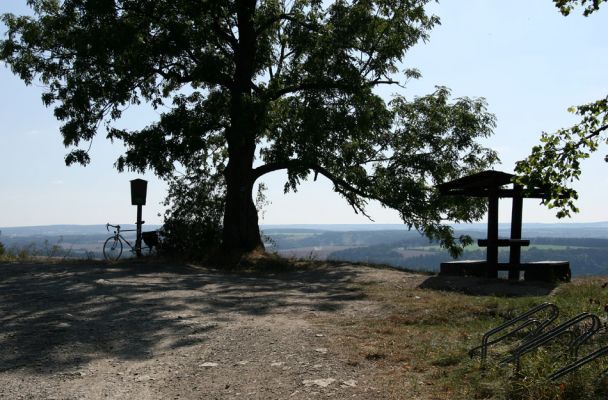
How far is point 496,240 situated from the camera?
1467 centimetres

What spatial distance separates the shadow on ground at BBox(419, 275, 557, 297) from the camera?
11.9 metres

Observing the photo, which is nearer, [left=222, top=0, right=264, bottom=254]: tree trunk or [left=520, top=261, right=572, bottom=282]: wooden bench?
[left=520, top=261, right=572, bottom=282]: wooden bench

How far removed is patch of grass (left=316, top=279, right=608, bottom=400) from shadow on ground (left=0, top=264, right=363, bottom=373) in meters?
1.73

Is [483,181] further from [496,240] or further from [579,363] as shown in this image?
[579,363]

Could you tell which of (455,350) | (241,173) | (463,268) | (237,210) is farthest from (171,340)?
(241,173)

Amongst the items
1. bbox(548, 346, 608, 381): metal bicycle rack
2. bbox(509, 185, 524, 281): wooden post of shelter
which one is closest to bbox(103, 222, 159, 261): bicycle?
bbox(509, 185, 524, 281): wooden post of shelter

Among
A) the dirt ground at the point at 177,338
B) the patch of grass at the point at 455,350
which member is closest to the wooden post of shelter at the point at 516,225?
the dirt ground at the point at 177,338

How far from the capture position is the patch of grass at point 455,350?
5289 mm

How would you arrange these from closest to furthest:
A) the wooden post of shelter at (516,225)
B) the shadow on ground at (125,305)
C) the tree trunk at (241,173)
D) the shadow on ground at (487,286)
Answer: the shadow on ground at (125,305) → the shadow on ground at (487,286) → the wooden post of shelter at (516,225) → the tree trunk at (241,173)

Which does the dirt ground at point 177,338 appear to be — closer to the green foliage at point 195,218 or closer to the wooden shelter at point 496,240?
the wooden shelter at point 496,240

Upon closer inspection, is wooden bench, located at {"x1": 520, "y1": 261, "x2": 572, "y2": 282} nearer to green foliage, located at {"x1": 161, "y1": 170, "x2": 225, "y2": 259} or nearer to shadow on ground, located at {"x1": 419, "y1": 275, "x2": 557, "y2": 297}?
shadow on ground, located at {"x1": 419, "y1": 275, "x2": 557, "y2": 297}

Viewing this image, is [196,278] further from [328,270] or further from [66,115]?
[66,115]

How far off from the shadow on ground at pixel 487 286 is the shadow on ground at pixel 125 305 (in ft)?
6.69

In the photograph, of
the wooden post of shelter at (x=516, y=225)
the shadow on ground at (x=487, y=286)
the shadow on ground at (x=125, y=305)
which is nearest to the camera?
the shadow on ground at (x=125, y=305)
